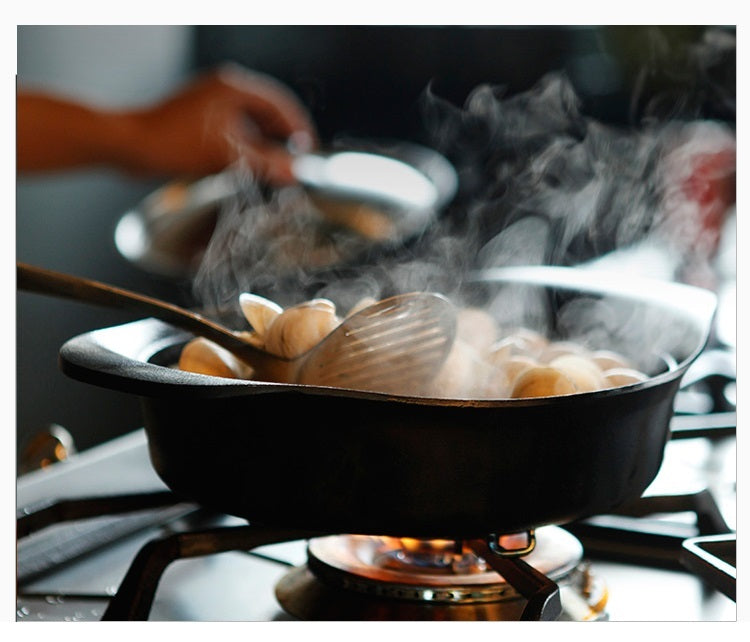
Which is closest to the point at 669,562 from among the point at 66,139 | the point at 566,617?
the point at 566,617

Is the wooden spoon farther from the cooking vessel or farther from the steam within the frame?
the steam

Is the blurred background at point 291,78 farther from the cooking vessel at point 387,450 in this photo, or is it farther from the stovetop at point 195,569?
the cooking vessel at point 387,450

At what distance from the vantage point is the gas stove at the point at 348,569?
56 cm

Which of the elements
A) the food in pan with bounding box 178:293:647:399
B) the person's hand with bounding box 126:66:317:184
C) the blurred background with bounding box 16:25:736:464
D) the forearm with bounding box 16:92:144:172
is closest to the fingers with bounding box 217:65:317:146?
the person's hand with bounding box 126:66:317:184

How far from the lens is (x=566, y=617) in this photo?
0.57m

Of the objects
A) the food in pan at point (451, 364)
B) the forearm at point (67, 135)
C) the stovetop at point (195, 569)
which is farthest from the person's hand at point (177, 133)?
the food in pan at point (451, 364)

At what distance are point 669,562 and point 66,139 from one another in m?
0.79

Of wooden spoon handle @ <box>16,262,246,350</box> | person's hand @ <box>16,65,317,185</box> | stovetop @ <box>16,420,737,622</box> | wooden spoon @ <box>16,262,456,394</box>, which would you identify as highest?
person's hand @ <box>16,65,317,185</box>

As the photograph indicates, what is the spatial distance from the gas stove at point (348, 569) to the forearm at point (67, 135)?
1.47 ft

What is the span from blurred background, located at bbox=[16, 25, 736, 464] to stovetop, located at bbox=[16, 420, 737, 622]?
1.01 meters

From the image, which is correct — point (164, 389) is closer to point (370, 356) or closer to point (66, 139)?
point (370, 356)

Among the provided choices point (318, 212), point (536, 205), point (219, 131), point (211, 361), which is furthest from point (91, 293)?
point (536, 205)

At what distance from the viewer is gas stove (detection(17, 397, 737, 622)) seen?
562 mm

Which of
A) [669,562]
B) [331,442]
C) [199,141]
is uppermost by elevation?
[199,141]
